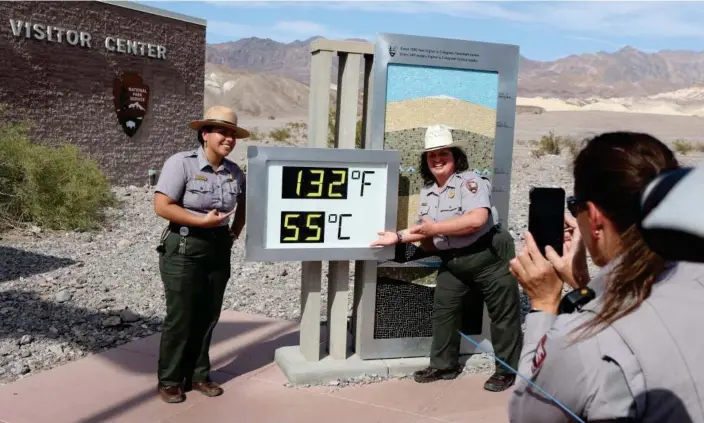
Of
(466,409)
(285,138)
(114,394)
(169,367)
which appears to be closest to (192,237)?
(169,367)

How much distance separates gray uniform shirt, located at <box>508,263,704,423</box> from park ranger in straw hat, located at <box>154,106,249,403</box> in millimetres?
2842

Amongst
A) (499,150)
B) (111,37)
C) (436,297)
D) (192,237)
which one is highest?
(111,37)

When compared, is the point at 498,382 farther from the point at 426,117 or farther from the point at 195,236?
the point at 195,236

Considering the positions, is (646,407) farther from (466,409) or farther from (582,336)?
(466,409)

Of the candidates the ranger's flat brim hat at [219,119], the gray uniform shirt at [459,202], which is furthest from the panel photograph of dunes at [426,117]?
the ranger's flat brim hat at [219,119]

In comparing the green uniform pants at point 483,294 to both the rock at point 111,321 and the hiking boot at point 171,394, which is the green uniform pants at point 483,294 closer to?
the hiking boot at point 171,394

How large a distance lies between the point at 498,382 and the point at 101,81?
12534 millimetres

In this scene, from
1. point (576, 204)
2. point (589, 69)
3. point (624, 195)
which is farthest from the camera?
point (589, 69)

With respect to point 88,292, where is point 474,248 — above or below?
above

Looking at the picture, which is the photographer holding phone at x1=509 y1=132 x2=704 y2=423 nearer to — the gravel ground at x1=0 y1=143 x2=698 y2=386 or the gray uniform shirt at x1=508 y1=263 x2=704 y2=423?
the gray uniform shirt at x1=508 y1=263 x2=704 y2=423

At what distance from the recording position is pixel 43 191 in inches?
426

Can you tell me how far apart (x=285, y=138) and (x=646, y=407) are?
3755 centimetres

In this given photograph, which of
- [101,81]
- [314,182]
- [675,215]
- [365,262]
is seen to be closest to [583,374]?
[675,215]

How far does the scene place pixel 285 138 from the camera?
38594mm
